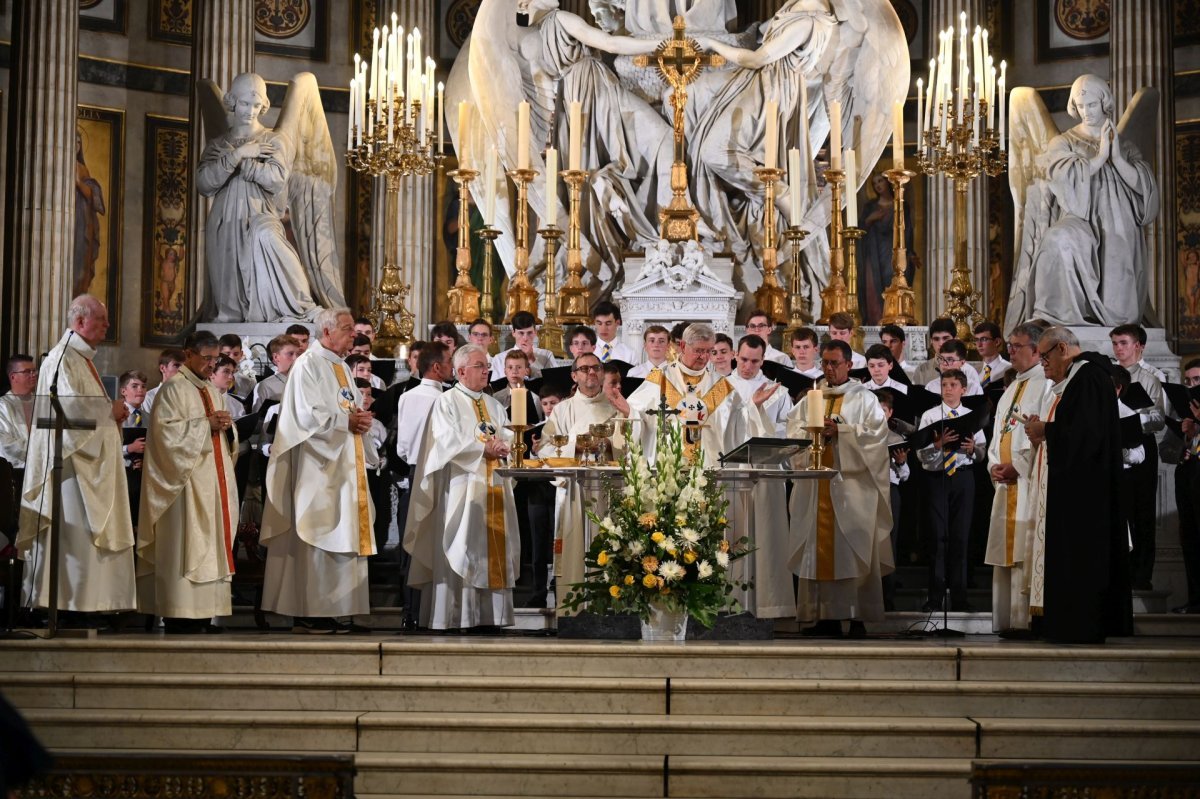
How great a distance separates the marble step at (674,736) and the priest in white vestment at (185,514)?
193cm

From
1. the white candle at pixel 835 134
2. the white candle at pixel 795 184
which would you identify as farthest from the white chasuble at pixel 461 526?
the white candle at pixel 835 134

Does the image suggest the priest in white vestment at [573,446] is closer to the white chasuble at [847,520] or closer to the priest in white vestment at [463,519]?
the priest in white vestment at [463,519]

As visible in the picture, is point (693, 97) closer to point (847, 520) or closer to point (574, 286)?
point (574, 286)

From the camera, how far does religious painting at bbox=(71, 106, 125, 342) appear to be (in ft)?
67.8

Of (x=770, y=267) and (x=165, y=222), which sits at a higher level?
(x=165, y=222)

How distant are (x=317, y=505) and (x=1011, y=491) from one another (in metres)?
3.80

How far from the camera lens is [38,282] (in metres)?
17.9

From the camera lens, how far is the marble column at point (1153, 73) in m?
18.6

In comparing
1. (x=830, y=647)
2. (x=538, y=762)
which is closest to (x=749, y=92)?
(x=830, y=647)

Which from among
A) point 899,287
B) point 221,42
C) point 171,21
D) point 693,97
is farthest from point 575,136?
point 171,21

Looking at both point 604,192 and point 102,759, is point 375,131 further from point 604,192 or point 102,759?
point 102,759

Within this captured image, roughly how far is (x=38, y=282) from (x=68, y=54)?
94.3 inches

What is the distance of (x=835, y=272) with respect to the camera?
44.4 ft

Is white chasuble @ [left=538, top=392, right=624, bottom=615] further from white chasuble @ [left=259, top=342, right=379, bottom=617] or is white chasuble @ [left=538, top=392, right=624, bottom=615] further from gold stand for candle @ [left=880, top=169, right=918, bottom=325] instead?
gold stand for candle @ [left=880, top=169, right=918, bottom=325]
